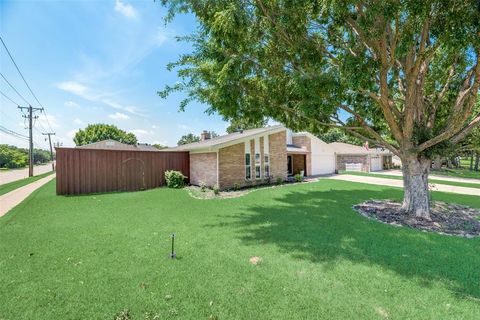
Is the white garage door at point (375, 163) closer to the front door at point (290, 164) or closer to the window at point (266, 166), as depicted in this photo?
the front door at point (290, 164)

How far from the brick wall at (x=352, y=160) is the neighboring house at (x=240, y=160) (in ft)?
46.8

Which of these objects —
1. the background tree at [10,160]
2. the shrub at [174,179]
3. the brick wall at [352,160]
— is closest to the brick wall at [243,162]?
the shrub at [174,179]

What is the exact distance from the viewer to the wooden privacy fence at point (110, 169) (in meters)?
12.1

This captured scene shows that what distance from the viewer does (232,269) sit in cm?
415

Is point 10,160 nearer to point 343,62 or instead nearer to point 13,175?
point 13,175

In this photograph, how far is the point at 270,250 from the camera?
5027 mm

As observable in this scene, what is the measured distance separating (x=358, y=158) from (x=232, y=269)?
2803 cm

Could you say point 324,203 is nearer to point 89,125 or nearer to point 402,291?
point 402,291

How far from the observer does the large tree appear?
5.39 m

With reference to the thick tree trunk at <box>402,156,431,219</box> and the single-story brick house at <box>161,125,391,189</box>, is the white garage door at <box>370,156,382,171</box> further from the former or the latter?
the thick tree trunk at <box>402,156,431,219</box>

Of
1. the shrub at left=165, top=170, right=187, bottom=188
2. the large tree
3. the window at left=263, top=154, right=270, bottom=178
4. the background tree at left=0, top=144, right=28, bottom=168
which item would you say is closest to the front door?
the window at left=263, top=154, right=270, bottom=178

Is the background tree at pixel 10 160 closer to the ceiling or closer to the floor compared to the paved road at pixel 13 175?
closer to the ceiling

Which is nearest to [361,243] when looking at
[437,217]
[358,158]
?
[437,217]

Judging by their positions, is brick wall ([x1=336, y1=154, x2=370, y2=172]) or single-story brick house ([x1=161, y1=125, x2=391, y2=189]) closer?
single-story brick house ([x1=161, y1=125, x2=391, y2=189])
